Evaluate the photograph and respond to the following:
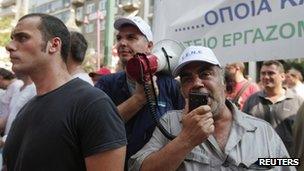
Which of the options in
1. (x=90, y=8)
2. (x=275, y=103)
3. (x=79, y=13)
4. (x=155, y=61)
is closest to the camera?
(x=155, y=61)

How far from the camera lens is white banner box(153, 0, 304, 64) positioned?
2.67 metres

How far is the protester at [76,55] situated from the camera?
320cm

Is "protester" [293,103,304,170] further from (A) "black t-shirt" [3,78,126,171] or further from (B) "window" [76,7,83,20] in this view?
(B) "window" [76,7,83,20]

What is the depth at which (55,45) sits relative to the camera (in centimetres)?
221

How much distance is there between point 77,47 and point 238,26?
105 centimetres

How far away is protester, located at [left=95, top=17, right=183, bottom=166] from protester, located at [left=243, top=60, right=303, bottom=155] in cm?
160

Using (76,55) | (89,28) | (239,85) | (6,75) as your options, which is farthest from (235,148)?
(89,28)

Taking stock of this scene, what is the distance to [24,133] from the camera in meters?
2.10

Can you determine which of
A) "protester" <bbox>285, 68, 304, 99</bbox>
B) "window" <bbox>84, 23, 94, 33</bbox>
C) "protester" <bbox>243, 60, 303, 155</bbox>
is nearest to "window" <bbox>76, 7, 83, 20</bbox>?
"window" <bbox>84, 23, 94, 33</bbox>

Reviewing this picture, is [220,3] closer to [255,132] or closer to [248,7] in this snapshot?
[248,7]

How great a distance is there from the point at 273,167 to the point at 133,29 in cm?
117

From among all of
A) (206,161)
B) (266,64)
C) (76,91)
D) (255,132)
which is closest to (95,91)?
(76,91)

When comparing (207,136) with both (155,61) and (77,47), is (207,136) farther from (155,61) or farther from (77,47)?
(77,47)

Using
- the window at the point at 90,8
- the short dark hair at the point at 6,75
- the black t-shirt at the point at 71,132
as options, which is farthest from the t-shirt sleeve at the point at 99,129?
the window at the point at 90,8
